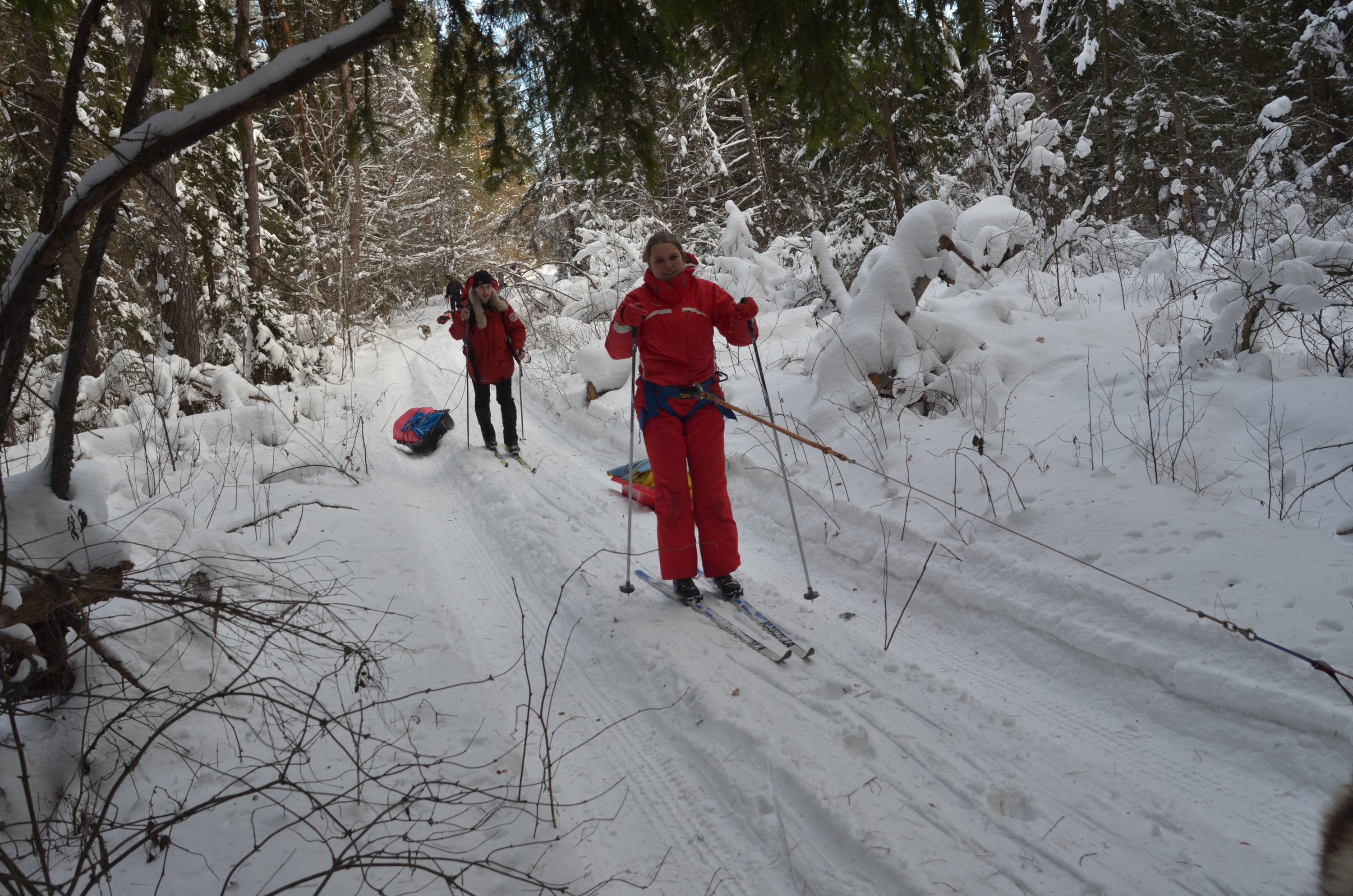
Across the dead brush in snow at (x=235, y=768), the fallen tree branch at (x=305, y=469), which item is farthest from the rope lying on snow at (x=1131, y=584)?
the fallen tree branch at (x=305, y=469)

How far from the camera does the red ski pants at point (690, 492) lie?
4.40m

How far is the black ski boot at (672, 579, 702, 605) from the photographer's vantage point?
438 cm

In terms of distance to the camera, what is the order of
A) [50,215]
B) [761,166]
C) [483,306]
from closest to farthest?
[50,215], [483,306], [761,166]

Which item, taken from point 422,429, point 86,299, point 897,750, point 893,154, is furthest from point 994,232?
point 86,299

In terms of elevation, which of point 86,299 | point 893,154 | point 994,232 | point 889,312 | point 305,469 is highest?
point 893,154

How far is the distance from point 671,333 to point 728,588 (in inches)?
65.6

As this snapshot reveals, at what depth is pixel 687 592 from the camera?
14.4ft

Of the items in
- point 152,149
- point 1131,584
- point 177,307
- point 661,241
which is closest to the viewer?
point 152,149

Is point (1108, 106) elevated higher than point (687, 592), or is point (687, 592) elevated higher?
point (1108, 106)

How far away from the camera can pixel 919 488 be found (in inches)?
201

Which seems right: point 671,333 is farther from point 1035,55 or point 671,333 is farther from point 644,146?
point 1035,55

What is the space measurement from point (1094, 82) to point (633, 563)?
18.6 m

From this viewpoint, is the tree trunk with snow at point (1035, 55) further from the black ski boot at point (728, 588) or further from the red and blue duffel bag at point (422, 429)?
the black ski boot at point (728, 588)

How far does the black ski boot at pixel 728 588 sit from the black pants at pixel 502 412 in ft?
14.4
